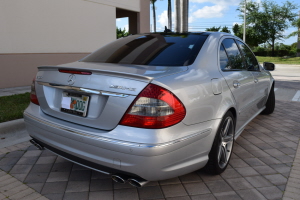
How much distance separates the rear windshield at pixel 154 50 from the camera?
9.37ft

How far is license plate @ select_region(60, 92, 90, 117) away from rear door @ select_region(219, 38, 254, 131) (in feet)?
5.08

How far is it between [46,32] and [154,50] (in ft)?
24.2

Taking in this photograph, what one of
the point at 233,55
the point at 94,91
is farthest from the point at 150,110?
the point at 233,55

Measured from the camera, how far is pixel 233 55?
366cm

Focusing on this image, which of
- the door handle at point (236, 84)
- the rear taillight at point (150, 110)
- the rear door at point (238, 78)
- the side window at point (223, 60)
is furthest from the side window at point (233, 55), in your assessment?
the rear taillight at point (150, 110)

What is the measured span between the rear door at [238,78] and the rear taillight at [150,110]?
113cm

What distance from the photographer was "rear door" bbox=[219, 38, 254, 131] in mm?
3223

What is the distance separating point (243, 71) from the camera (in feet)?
12.2

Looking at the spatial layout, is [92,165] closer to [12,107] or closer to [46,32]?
[12,107]

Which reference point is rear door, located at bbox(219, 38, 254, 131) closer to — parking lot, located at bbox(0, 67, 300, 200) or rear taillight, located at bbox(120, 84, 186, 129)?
parking lot, located at bbox(0, 67, 300, 200)

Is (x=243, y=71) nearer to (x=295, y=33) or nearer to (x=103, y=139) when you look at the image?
(x=103, y=139)

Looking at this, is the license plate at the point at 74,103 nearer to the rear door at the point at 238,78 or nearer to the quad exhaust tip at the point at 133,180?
the quad exhaust tip at the point at 133,180

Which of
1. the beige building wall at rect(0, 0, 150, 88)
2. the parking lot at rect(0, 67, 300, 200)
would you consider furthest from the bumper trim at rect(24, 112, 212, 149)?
the beige building wall at rect(0, 0, 150, 88)

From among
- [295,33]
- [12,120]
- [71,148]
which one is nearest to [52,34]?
[12,120]
